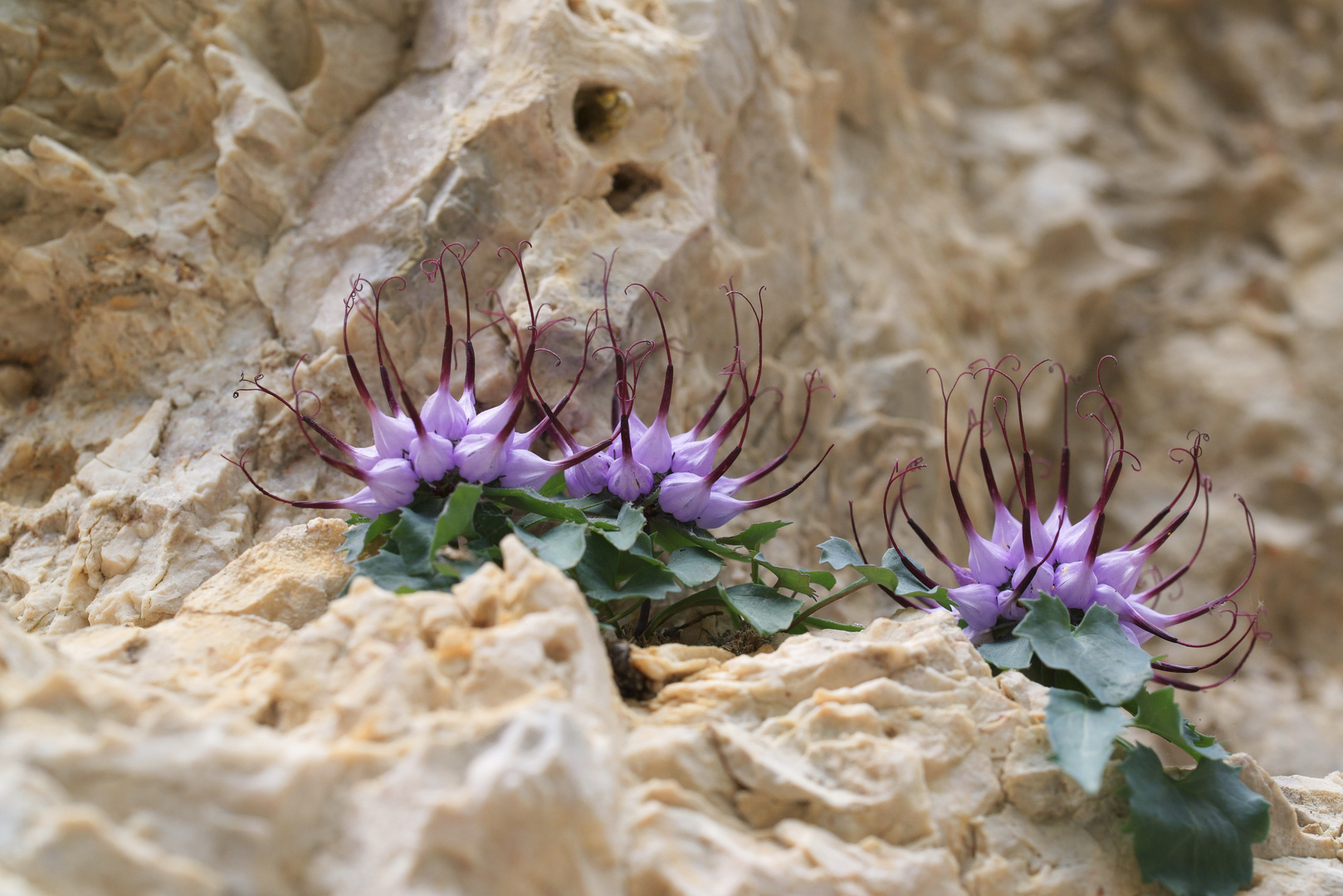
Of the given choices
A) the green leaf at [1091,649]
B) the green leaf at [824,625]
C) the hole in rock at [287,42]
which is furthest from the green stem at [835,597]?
the hole in rock at [287,42]

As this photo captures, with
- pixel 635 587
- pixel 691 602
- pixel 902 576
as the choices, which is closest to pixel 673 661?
pixel 635 587

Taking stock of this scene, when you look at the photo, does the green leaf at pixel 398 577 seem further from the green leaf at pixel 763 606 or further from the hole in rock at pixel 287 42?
the hole in rock at pixel 287 42

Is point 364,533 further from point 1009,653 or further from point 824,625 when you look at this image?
point 1009,653

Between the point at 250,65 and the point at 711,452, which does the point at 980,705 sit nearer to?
the point at 711,452

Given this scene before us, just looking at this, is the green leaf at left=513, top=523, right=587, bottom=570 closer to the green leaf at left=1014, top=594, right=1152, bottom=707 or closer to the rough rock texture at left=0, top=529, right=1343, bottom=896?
the rough rock texture at left=0, top=529, right=1343, bottom=896

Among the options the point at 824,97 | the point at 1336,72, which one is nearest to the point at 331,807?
the point at 824,97
